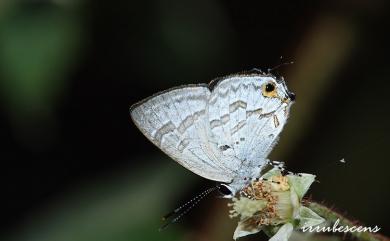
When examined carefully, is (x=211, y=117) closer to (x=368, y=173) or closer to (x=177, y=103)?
(x=177, y=103)

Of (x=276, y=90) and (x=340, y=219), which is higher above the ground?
(x=276, y=90)

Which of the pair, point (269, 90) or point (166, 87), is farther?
point (166, 87)

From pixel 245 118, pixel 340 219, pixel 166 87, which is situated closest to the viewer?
pixel 340 219

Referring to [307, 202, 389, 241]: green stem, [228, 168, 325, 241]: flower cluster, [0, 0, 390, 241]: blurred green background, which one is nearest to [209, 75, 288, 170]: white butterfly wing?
[228, 168, 325, 241]: flower cluster

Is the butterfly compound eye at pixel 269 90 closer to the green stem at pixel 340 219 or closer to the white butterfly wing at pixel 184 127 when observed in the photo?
the white butterfly wing at pixel 184 127

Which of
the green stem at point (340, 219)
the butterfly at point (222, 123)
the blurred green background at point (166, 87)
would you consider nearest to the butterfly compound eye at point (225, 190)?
the butterfly at point (222, 123)

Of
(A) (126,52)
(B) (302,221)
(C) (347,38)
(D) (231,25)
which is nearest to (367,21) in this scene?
(C) (347,38)

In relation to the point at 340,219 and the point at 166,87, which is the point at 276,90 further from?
the point at 166,87

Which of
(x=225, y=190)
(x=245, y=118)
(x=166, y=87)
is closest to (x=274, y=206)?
(x=225, y=190)
